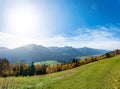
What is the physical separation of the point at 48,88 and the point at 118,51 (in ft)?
444

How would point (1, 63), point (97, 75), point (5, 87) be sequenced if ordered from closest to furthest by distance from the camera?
1. point (5, 87)
2. point (97, 75)
3. point (1, 63)

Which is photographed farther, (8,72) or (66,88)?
(8,72)

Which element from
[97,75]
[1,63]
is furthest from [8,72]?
[97,75]

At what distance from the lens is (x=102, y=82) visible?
120ft

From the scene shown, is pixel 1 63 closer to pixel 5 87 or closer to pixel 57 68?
pixel 57 68

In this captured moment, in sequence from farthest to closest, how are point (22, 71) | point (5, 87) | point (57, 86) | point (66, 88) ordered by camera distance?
point (22, 71) < point (57, 86) < point (66, 88) < point (5, 87)

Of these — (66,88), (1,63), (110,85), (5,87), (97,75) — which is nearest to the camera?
(5,87)

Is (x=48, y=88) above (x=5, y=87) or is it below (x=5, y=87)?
below

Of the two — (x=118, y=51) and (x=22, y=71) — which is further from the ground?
(x=118, y=51)

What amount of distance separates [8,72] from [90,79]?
125m

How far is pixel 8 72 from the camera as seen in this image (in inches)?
6161

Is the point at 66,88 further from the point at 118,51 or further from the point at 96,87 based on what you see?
the point at 118,51

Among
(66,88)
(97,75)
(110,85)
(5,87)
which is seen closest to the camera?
(5,87)

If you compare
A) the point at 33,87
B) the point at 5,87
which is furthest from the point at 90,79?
the point at 5,87
